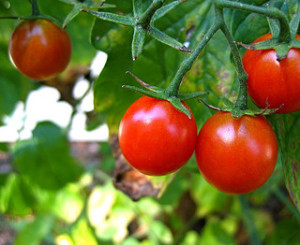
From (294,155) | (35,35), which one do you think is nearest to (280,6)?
(294,155)

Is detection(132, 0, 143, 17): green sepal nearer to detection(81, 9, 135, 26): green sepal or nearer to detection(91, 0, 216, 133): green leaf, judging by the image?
detection(81, 9, 135, 26): green sepal

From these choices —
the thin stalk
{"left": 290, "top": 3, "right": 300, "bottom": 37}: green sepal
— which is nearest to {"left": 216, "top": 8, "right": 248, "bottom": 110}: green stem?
the thin stalk

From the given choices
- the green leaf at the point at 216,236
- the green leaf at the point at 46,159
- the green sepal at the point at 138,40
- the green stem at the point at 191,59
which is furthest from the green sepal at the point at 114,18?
the green leaf at the point at 216,236

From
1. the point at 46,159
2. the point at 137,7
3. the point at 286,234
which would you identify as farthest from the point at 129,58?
the point at 286,234

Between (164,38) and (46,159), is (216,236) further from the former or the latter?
(164,38)

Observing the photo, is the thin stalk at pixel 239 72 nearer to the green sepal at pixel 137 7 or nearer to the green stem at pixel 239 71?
the green stem at pixel 239 71

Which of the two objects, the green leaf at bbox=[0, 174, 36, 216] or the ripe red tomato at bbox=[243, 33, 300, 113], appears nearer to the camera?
the ripe red tomato at bbox=[243, 33, 300, 113]
